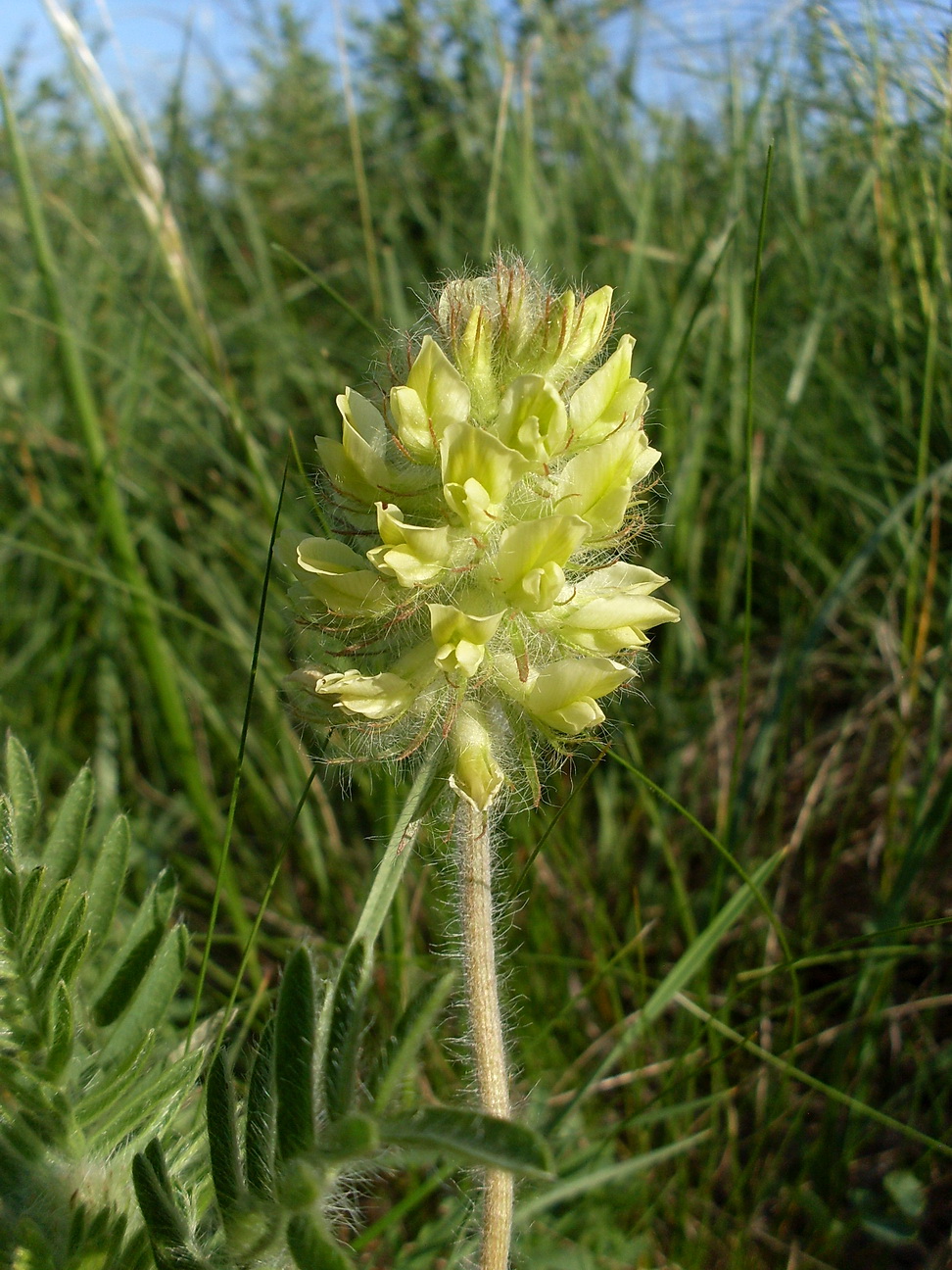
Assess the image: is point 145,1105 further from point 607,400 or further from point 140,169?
point 140,169

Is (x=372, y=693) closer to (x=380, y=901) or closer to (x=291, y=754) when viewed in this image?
(x=380, y=901)

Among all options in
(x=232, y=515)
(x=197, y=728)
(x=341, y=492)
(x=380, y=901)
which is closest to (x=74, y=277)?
(x=232, y=515)

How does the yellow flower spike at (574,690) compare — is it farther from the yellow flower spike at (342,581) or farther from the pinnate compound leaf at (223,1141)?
the pinnate compound leaf at (223,1141)

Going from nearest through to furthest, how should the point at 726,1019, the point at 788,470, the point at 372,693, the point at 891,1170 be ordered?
the point at 372,693 < the point at 891,1170 < the point at 726,1019 < the point at 788,470

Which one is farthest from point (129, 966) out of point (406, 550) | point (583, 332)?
point (583, 332)

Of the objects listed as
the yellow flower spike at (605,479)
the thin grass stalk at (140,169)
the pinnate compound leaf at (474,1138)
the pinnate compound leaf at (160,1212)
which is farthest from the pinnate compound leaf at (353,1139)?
the thin grass stalk at (140,169)

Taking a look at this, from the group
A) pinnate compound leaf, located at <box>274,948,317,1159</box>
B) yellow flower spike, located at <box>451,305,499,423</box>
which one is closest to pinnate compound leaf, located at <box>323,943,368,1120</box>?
pinnate compound leaf, located at <box>274,948,317,1159</box>
